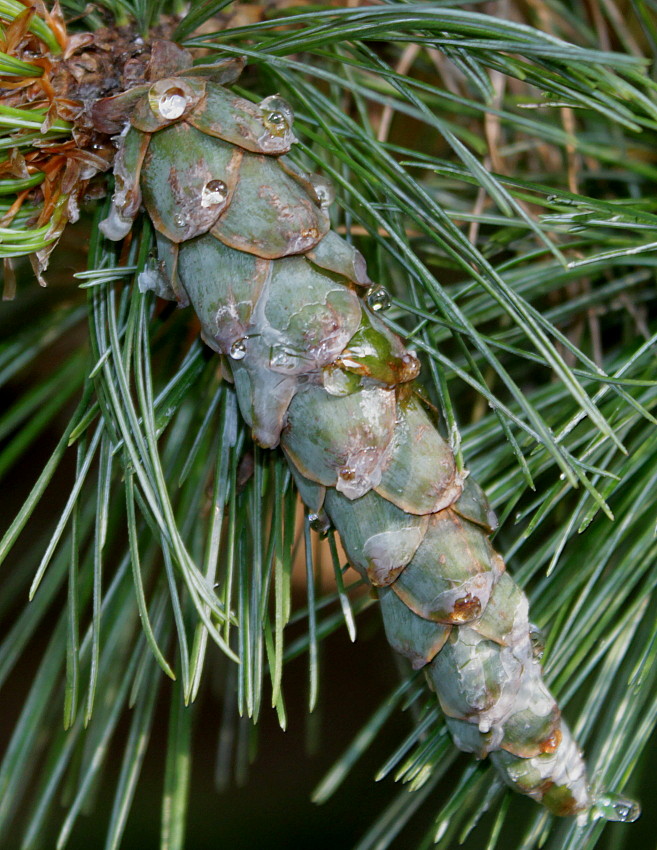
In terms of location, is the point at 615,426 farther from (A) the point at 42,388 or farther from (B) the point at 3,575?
(B) the point at 3,575

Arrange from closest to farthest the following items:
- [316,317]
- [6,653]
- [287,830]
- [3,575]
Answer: [316,317] → [6,653] → [3,575] → [287,830]

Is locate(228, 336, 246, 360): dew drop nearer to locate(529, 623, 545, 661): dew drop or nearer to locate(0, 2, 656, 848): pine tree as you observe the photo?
locate(0, 2, 656, 848): pine tree

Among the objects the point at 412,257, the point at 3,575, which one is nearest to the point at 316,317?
the point at 412,257

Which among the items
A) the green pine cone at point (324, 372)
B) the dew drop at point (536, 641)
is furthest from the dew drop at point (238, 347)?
the dew drop at point (536, 641)

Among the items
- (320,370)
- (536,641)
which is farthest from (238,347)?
(536,641)

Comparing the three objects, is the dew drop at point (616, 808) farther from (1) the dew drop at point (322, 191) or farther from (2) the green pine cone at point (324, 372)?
(1) the dew drop at point (322, 191)

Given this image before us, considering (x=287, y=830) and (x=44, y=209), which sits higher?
(x=44, y=209)

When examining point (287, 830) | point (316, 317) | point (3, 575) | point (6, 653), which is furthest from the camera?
point (287, 830)
